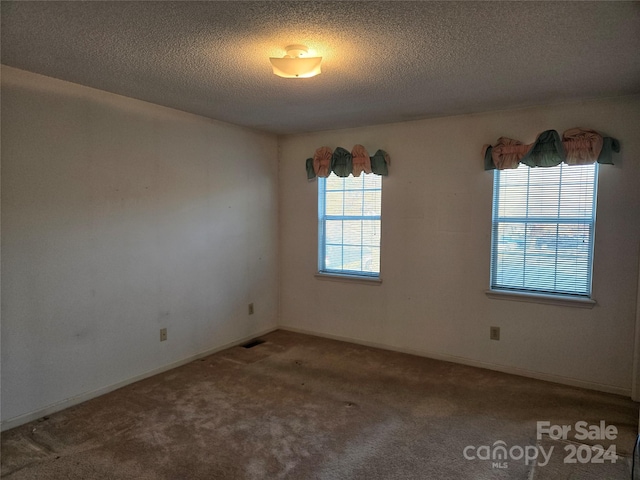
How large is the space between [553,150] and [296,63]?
2.30 m

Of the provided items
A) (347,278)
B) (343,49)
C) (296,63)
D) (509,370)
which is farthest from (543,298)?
(296,63)

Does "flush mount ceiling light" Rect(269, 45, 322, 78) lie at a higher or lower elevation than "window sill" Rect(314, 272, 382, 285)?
higher

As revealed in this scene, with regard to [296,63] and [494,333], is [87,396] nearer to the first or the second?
[296,63]

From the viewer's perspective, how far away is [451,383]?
337cm

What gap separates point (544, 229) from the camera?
11.2 ft

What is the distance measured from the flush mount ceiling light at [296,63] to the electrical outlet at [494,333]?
2.76 m

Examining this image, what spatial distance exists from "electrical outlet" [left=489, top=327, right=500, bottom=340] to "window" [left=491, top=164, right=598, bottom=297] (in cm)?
38

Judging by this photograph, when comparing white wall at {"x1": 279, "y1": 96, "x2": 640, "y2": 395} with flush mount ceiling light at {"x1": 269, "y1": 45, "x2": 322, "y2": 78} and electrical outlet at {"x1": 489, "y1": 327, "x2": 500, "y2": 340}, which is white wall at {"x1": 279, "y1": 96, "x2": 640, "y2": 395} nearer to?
electrical outlet at {"x1": 489, "y1": 327, "x2": 500, "y2": 340}

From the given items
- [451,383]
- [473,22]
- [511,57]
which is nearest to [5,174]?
[473,22]

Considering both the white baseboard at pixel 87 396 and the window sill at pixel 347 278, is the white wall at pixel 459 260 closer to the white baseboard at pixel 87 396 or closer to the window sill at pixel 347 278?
the window sill at pixel 347 278

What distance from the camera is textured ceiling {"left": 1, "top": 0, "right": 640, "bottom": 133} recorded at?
1.86 m

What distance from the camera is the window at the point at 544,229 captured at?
327cm

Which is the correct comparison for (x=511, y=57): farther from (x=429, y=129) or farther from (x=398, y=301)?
(x=398, y=301)

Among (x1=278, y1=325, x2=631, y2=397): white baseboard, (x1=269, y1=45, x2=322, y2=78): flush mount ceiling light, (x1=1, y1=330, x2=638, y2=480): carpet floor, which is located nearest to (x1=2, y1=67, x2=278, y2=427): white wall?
(x1=1, y1=330, x2=638, y2=480): carpet floor
